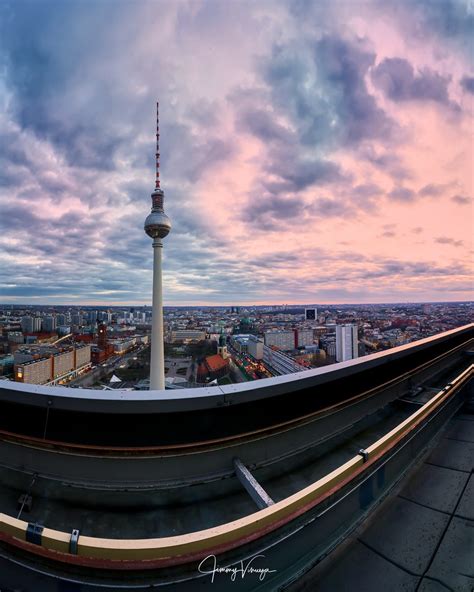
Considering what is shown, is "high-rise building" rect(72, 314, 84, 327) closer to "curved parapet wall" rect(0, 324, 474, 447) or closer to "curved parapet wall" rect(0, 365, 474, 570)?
"curved parapet wall" rect(0, 324, 474, 447)

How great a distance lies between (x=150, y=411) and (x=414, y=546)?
1807 mm

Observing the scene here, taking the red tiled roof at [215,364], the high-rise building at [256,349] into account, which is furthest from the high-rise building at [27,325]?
the high-rise building at [256,349]

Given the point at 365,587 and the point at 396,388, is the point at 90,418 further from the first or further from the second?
the point at 396,388

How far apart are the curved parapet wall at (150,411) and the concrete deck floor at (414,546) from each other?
977 millimetres

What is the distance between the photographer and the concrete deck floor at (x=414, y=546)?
4.54 feet

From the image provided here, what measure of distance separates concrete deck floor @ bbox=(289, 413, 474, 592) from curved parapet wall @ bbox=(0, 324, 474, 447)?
3.20 ft

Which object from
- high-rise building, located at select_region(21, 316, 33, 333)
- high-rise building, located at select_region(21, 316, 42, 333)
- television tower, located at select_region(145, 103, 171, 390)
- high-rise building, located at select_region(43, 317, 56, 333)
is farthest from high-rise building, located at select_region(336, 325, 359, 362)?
high-rise building, located at select_region(21, 316, 33, 333)

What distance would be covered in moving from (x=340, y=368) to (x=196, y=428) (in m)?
1.46

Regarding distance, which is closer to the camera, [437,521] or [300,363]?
[437,521]

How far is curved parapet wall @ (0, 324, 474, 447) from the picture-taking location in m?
1.92

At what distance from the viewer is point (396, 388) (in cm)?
364

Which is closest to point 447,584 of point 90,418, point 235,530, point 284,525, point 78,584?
point 284,525

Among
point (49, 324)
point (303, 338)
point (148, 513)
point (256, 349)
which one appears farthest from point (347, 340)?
point (49, 324)

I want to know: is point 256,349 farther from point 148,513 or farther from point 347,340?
point 148,513
